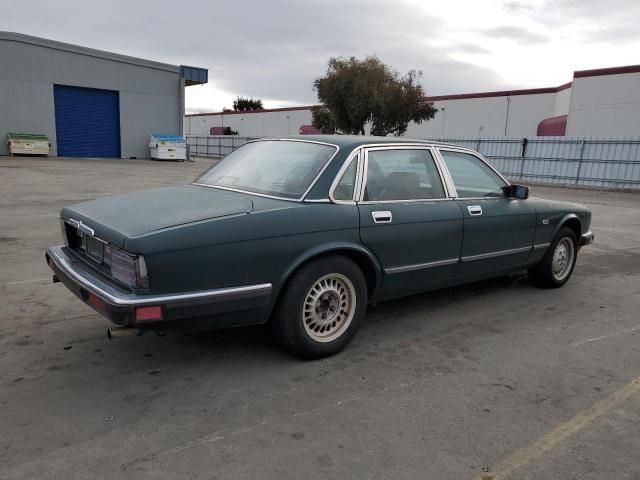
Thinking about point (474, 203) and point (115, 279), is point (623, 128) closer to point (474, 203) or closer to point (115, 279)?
point (474, 203)

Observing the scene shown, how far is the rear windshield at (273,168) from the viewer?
3727 millimetres

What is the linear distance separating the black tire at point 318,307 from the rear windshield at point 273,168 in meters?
0.56

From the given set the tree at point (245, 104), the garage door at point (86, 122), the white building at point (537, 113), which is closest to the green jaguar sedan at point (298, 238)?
the white building at point (537, 113)

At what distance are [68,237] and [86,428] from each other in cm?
163

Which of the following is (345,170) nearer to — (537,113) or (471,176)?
(471,176)

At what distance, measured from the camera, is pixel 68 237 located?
385cm

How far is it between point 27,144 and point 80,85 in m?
4.78

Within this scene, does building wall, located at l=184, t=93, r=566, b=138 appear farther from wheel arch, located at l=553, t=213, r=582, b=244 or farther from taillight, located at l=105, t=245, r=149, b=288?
taillight, located at l=105, t=245, r=149, b=288

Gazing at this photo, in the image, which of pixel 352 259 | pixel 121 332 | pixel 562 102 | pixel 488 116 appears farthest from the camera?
pixel 488 116

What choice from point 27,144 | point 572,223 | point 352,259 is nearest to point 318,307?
point 352,259

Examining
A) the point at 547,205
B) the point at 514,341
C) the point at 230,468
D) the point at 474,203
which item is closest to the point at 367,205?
the point at 474,203

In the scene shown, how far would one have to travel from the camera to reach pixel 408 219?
3951mm

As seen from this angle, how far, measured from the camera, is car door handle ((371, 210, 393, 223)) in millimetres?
3756

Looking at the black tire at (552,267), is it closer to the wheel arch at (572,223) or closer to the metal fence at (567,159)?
the wheel arch at (572,223)
